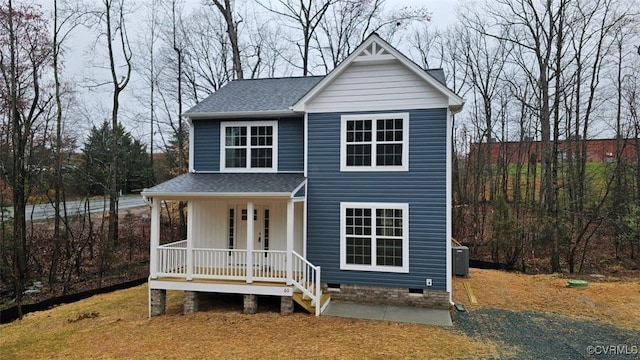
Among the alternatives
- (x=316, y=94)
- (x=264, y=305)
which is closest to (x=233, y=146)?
(x=316, y=94)

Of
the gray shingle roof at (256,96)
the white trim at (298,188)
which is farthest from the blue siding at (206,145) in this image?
the white trim at (298,188)

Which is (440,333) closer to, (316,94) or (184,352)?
(184,352)

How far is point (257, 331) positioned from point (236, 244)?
3475 millimetres

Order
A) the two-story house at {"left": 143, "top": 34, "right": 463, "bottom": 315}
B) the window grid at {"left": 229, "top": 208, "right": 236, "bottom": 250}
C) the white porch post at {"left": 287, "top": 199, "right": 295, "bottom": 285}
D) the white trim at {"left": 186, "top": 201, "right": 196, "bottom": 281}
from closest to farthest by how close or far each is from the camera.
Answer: the white porch post at {"left": 287, "top": 199, "right": 295, "bottom": 285}
the two-story house at {"left": 143, "top": 34, "right": 463, "bottom": 315}
the white trim at {"left": 186, "top": 201, "right": 196, "bottom": 281}
the window grid at {"left": 229, "top": 208, "right": 236, "bottom": 250}

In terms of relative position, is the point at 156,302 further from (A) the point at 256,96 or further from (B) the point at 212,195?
(A) the point at 256,96

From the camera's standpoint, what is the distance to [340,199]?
999cm

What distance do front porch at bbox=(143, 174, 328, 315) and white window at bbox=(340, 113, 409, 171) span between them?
5.36 ft

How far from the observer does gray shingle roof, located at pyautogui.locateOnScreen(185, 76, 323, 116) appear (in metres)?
10.9

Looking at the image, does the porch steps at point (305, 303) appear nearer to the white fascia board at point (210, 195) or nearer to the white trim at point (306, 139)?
the white fascia board at point (210, 195)

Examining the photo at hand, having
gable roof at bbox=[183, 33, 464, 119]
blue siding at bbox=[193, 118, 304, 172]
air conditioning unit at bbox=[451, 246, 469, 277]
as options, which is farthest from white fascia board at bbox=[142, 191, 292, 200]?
air conditioning unit at bbox=[451, 246, 469, 277]

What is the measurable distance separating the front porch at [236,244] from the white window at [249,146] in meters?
0.43

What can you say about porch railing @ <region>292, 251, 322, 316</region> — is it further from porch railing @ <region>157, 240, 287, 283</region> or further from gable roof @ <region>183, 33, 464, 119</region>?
gable roof @ <region>183, 33, 464, 119</region>

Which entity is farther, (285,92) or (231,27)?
(231,27)

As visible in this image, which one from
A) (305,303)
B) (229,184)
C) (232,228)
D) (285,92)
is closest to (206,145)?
(229,184)
